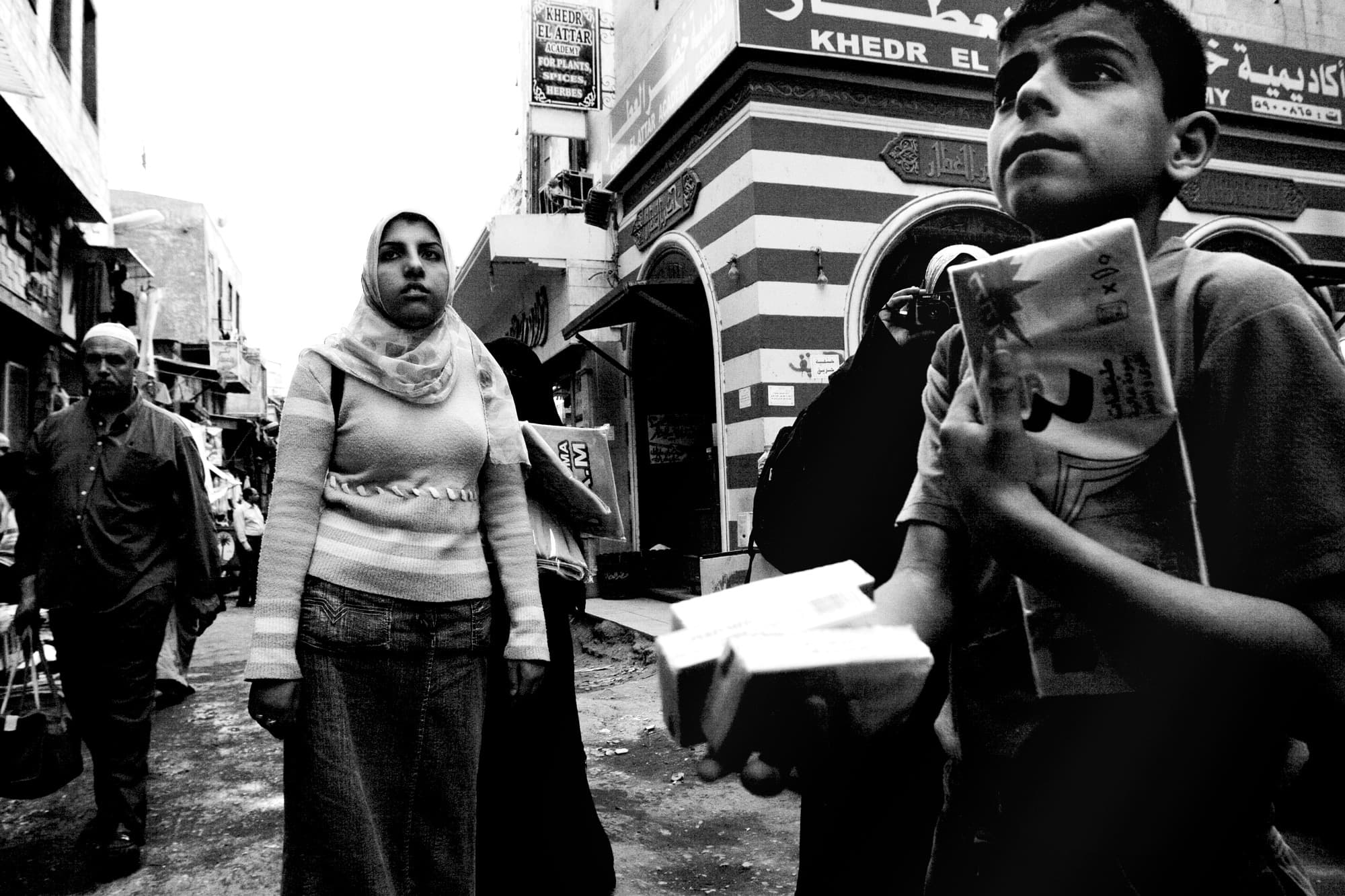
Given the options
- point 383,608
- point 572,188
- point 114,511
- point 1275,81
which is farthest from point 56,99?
point 1275,81

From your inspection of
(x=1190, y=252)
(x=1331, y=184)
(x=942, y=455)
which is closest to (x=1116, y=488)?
(x=942, y=455)

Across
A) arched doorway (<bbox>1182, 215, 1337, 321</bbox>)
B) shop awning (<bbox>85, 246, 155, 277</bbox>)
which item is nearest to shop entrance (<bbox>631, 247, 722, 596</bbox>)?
arched doorway (<bbox>1182, 215, 1337, 321</bbox>)

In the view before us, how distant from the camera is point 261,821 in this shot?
3836mm

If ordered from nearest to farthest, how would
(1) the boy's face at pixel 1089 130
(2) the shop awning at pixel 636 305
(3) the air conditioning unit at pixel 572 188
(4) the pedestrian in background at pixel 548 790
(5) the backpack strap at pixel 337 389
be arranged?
(1) the boy's face at pixel 1089 130
(5) the backpack strap at pixel 337 389
(4) the pedestrian in background at pixel 548 790
(2) the shop awning at pixel 636 305
(3) the air conditioning unit at pixel 572 188

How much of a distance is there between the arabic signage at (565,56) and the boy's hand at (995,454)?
39.4ft

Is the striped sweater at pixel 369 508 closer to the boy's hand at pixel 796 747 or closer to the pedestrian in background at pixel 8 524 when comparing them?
the boy's hand at pixel 796 747

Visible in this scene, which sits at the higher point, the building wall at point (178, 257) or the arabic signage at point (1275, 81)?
the building wall at point (178, 257)

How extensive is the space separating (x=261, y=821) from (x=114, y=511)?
4.86 feet

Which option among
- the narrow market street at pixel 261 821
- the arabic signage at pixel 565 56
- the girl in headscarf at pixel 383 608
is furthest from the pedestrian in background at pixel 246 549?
the girl in headscarf at pixel 383 608

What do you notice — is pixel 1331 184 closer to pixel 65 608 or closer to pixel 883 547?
pixel 883 547

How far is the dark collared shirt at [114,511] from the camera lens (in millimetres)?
3467

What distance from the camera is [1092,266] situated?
810mm

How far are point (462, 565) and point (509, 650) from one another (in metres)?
0.28

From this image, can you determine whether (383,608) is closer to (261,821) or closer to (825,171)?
(261,821)
